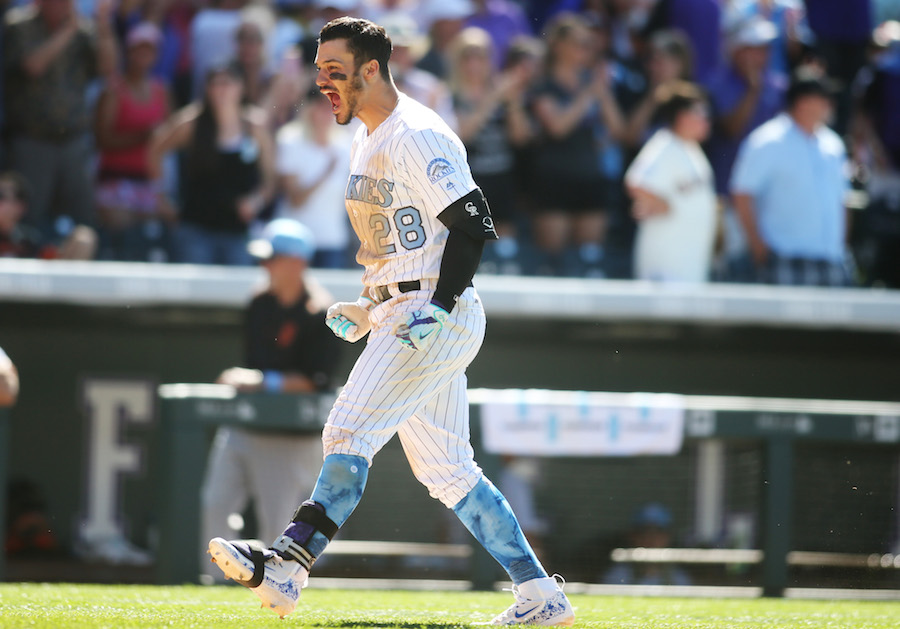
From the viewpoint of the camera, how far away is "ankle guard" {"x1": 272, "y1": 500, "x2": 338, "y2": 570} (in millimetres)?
3316

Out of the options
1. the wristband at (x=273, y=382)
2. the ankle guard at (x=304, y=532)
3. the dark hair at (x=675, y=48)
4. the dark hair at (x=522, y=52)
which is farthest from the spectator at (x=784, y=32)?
the ankle guard at (x=304, y=532)

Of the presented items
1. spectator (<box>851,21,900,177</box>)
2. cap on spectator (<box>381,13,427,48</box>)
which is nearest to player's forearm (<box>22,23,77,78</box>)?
cap on spectator (<box>381,13,427,48</box>)

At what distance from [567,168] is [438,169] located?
182 inches

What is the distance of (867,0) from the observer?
9562mm

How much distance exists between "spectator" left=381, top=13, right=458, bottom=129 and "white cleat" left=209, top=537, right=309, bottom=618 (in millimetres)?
4475

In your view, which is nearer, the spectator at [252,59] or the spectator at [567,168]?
the spectator at [252,59]

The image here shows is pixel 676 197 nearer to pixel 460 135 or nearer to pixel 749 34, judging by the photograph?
pixel 460 135

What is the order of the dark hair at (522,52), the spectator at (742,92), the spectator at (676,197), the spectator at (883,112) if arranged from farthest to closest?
1. the spectator at (883,112)
2. the spectator at (742,92)
3. the dark hair at (522,52)
4. the spectator at (676,197)

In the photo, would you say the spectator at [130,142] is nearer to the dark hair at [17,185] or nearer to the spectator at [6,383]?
the dark hair at [17,185]

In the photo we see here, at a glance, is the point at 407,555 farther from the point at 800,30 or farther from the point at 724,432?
the point at 800,30

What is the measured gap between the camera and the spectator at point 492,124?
7855mm

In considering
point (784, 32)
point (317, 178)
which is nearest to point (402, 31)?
point (317, 178)

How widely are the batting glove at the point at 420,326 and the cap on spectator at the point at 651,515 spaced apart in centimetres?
333

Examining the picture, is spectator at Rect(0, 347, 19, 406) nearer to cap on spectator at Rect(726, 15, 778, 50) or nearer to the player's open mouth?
the player's open mouth
